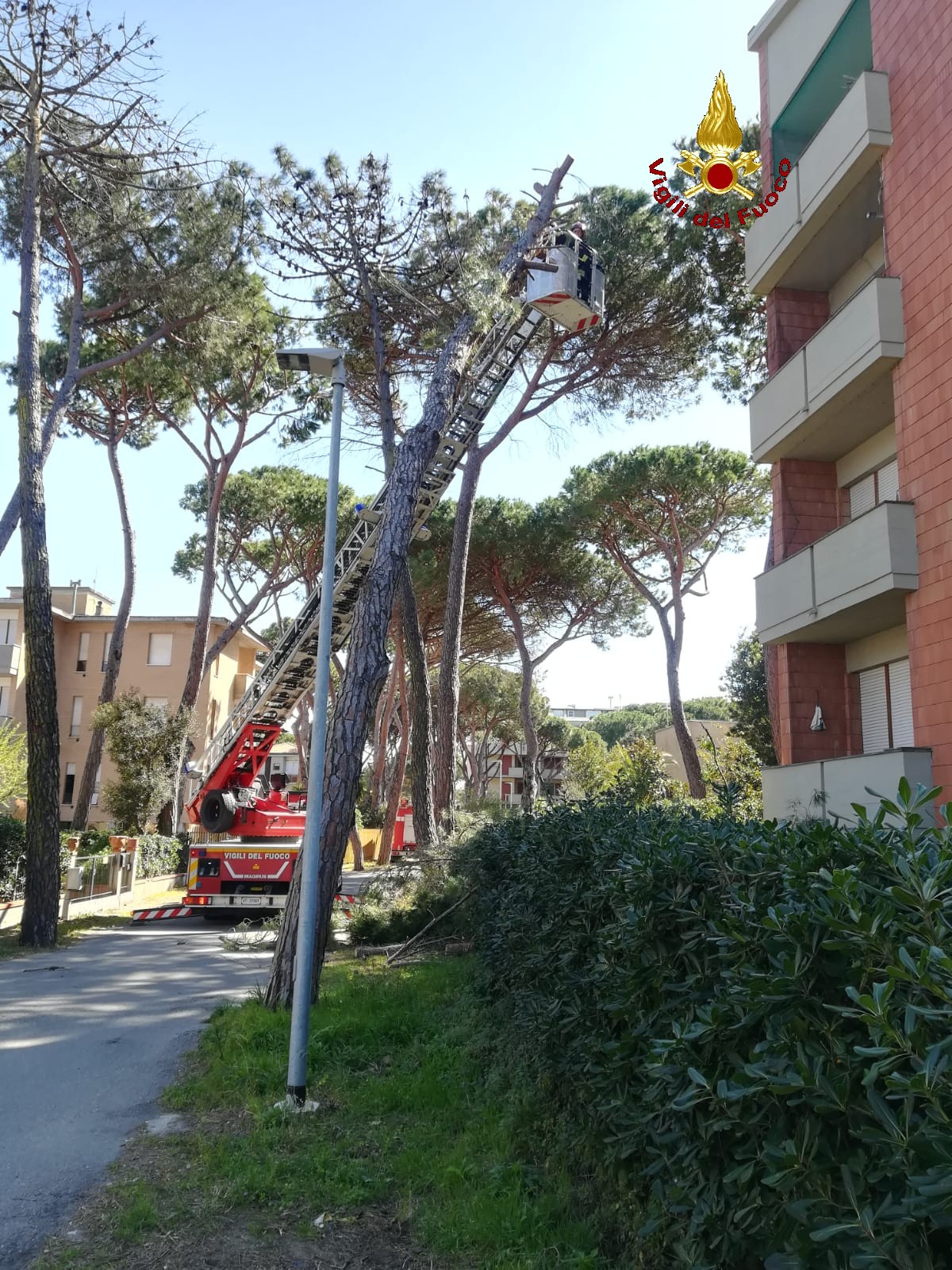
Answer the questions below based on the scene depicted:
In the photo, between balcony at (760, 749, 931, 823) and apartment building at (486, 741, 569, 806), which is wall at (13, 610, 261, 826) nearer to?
apartment building at (486, 741, 569, 806)

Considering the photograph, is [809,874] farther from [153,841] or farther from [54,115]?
[153,841]

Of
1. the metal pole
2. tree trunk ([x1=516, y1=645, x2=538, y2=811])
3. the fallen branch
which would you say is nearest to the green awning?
the metal pole

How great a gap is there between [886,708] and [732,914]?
1065 cm

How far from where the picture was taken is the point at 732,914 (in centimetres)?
274

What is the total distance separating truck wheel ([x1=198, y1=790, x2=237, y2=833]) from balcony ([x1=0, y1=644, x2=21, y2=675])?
21.4m

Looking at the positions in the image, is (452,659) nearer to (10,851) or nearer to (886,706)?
(886,706)

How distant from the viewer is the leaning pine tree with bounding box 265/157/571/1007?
307 inches

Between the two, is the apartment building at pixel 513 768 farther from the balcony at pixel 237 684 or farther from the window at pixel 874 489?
the window at pixel 874 489

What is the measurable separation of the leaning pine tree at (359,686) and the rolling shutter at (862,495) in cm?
617

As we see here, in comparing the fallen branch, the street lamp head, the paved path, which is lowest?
the paved path

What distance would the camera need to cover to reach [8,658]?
35.4 metres

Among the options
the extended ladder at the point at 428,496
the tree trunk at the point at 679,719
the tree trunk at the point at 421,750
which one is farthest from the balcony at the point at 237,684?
the tree trunk at the point at 421,750

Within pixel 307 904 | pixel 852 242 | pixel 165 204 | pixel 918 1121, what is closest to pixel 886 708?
pixel 852 242

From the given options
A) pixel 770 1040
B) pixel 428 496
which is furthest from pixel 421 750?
pixel 770 1040
